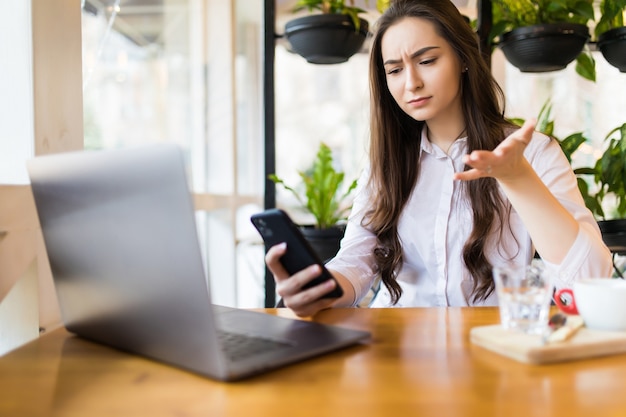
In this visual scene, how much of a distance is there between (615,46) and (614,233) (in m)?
0.70

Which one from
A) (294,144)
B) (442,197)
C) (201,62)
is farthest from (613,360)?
(294,144)

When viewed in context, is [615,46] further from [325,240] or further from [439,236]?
[325,240]

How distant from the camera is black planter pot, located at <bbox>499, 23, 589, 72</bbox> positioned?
231 cm

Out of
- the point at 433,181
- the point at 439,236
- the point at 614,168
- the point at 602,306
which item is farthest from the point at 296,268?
the point at 614,168

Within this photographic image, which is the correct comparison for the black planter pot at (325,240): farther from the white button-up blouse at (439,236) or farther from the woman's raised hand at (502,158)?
the woman's raised hand at (502,158)

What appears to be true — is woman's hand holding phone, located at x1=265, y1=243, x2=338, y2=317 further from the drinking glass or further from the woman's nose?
the woman's nose

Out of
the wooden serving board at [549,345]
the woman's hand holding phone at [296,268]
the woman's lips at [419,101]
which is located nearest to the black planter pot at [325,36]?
the woman's lips at [419,101]

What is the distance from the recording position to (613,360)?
34.2 inches

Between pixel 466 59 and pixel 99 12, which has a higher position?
pixel 99 12

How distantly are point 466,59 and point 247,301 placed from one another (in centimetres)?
268

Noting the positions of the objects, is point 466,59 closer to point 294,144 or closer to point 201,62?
point 201,62

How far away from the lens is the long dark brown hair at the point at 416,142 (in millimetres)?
1753

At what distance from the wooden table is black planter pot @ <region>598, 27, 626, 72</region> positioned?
180cm

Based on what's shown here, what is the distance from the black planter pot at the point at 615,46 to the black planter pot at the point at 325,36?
0.90 meters
